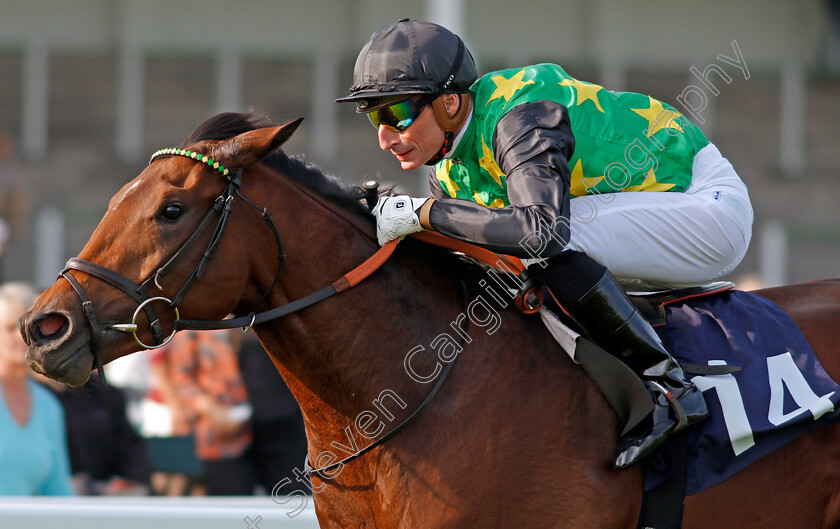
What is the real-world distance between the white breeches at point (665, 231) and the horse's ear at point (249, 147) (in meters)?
0.93

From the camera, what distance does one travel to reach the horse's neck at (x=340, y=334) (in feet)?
8.70

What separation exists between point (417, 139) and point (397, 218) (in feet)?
1.11

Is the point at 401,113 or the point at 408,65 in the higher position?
the point at 408,65

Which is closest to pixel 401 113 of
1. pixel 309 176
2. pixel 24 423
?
pixel 309 176

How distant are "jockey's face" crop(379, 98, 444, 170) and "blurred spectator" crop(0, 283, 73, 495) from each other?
2.55m

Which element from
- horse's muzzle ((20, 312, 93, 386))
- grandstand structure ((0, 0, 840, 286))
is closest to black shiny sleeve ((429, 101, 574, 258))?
horse's muzzle ((20, 312, 93, 386))

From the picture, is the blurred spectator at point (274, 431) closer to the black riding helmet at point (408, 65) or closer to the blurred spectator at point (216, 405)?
the blurred spectator at point (216, 405)

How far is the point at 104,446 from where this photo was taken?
4.96 meters

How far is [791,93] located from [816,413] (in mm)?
12372

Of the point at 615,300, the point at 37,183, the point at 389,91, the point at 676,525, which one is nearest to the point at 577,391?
the point at 615,300

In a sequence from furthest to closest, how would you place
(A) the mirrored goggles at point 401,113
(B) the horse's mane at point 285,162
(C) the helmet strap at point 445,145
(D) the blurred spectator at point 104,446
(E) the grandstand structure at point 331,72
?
(E) the grandstand structure at point 331,72 → (D) the blurred spectator at point 104,446 → (C) the helmet strap at point 445,145 → (A) the mirrored goggles at point 401,113 → (B) the horse's mane at point 285,162

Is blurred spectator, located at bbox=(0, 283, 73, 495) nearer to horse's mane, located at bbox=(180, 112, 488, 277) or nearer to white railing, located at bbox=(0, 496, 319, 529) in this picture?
white railing, located at bbox=(0, 496, 319, 529)

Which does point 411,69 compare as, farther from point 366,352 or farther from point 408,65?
point 366,352

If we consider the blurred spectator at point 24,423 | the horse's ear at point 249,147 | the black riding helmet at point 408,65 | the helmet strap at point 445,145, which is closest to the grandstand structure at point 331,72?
the blurred spectator at point 24,423
